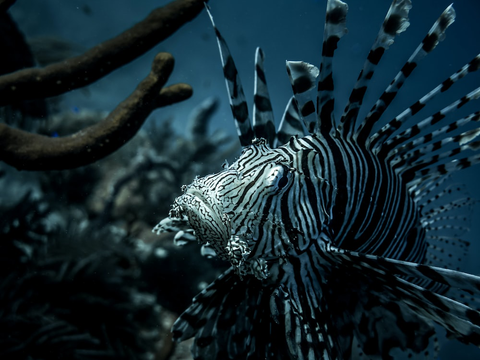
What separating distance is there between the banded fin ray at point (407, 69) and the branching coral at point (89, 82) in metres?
2.02

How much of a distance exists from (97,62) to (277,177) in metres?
2.52

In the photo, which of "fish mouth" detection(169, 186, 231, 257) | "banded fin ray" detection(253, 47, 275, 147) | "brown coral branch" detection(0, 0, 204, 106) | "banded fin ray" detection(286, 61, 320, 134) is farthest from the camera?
"brown coral branch" detection(0, 0, 204, 106)

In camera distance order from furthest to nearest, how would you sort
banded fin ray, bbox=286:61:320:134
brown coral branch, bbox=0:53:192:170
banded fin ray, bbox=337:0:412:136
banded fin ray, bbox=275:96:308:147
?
brown coral branch, bbox=0:53:192:170 < banded fin ray, bbox=275:96:308:147 < banded fin ray, bbox=286:61:320:134 < banded fin ray, bbox=337:0:412:136

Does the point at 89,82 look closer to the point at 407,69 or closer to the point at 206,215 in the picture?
the point at 206,215

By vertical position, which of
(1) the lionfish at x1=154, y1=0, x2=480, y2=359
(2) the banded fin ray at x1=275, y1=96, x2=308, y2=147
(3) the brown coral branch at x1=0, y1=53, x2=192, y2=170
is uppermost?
(3) the brown coral branch at x1=0, y1=53, x2=192, y2=170

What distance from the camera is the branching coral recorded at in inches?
118

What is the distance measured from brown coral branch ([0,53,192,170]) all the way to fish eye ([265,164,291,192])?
6.49 ft

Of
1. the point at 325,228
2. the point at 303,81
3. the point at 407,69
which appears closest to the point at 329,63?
the point at 303,81

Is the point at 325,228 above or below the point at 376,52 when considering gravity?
below

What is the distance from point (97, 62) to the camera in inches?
127

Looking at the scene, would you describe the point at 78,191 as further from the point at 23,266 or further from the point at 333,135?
the point at 333,135

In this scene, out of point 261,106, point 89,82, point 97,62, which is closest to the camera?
point 261,106

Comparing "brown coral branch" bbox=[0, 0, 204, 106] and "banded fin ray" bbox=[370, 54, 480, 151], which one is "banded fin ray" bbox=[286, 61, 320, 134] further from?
"brown coral branch" bbox=[0, 0, 204, 106]

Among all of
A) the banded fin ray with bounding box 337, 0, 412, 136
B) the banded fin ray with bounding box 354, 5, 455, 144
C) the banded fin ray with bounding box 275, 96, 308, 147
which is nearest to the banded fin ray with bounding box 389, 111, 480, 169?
the banded fin ray with bounding box 354, 5, 455, 144
